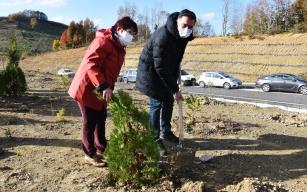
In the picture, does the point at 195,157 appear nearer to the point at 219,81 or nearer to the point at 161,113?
the point at 161,113

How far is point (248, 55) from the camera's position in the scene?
47.2m

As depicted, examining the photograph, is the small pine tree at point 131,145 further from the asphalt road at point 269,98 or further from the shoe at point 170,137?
the asphalt road at point 269,98

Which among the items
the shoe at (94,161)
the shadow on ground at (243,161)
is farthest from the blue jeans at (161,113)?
the shoe at (94,161)

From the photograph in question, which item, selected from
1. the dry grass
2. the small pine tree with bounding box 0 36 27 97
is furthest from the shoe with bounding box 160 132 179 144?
the dry grass

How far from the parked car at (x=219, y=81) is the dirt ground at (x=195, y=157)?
2516 centimetres

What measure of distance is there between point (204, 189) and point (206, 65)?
46218mm

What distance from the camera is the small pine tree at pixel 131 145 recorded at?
4.32 meters

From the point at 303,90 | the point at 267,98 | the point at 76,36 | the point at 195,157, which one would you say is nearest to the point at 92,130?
the point at 195,157

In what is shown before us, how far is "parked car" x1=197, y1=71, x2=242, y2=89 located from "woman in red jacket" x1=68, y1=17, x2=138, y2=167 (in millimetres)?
29175

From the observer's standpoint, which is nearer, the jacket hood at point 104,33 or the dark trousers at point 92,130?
the jacket hood at point 104,33

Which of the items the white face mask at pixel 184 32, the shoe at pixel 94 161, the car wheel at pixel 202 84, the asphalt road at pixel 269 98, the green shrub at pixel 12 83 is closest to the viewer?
the shoe at pixel 94 161

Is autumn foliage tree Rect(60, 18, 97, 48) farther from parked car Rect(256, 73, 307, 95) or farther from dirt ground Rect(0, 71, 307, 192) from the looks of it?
dirt ground Rect(0, 71, 307, 192)

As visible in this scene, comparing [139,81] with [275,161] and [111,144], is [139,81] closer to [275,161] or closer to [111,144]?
[111,144]

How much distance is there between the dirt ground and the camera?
4520mm
